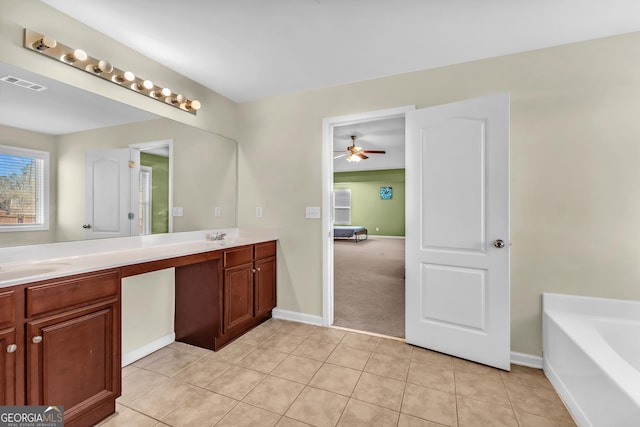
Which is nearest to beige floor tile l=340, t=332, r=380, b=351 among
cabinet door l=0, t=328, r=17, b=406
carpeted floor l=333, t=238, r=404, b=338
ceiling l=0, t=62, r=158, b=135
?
carpeted floor l=333, t=238, r=404, b=338

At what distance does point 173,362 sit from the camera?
2.13 m

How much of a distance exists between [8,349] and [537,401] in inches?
108

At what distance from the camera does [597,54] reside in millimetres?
1975

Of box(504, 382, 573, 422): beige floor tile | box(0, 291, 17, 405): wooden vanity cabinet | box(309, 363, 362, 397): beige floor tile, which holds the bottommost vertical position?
box(504, 382, 573, 422): beige floor tile

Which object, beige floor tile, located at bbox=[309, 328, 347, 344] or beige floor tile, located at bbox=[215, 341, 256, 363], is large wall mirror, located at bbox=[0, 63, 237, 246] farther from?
beige floor tile, located at bbox=[309, 328, 347, 344]

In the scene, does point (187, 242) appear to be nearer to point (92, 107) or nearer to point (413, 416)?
point (92, 107)

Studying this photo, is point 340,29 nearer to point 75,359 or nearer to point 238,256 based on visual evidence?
point 238,256

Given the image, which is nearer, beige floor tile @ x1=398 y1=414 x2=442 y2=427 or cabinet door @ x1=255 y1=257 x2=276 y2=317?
beige floor tile @ x1=398 y1=414 x2=442 y2=427

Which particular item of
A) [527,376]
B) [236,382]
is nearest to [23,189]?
[236,382]

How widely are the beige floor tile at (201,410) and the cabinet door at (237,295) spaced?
65 cm

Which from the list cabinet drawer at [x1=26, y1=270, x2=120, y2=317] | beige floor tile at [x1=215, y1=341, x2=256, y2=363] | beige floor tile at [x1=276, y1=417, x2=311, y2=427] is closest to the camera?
cabinet drawer at [x1=26, y1=270, x2=120, y2=317]

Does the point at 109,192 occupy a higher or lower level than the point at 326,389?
higher

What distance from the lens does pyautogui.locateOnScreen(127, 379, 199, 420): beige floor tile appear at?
161 centimetres

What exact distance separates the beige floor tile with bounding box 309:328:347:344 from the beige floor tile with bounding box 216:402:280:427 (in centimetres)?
99
